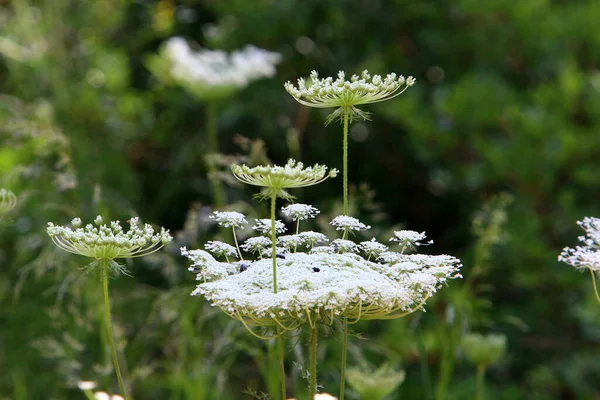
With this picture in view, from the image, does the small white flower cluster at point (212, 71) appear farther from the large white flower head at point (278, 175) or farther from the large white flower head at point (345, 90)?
the large white flower head at point (278, 175)

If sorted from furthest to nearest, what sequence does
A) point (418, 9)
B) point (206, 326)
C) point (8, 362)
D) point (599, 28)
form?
point (418, 9)
point (599, 28)
point (8, 362)
point (206, 326)

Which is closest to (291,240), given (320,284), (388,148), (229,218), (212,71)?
(229,218)

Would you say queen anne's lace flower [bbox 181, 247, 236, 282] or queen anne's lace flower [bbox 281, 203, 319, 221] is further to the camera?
queen anne's lace flower [bbox 281, 203, 319, 221]

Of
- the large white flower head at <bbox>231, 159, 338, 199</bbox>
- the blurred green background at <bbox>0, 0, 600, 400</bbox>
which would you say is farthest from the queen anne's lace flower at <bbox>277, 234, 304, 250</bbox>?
the blurred green background at <bbox>0, 0, 600, 400</bbox>

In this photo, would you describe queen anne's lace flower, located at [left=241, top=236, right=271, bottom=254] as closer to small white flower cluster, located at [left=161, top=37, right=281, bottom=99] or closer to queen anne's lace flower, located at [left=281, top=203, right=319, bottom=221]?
queen anne's lace flower, located at [left=281, top=203, right=319, bottom=221]

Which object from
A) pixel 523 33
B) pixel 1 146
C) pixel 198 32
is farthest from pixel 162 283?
pixel 523 33

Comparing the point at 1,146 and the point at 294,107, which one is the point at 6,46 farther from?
the point at 294,107
